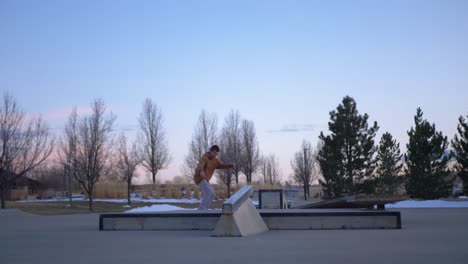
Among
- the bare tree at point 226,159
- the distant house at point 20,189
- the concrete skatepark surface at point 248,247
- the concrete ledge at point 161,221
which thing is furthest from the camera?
the bare tree at point 226,159

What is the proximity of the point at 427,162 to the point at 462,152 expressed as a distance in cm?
224

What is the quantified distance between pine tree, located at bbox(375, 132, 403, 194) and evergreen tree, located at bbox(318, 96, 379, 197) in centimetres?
646

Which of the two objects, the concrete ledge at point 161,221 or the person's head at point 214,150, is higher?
the person's head at point 214,150

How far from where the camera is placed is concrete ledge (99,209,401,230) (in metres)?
10.2

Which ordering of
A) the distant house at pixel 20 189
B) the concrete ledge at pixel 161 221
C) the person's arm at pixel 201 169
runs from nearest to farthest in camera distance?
1. the concrete ledge at pixel 161 221
2. the person's arm at pixel 201 169
3. the distant house at pixel 20 189

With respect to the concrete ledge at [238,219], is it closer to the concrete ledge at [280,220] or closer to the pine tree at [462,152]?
the concrete ledge at [280,220]

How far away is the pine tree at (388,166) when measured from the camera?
45.4 meters

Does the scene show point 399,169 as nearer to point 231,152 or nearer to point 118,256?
point 231,152

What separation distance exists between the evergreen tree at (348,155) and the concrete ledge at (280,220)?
2824cm

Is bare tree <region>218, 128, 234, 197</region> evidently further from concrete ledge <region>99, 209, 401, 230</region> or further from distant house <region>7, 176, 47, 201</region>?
concrete ledge <region>99, 209, 401, 230</region>

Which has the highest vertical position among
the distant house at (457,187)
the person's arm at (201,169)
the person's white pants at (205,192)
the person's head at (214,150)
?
the person's head at (214,150)

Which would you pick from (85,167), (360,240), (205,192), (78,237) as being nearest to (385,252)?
(360,240)

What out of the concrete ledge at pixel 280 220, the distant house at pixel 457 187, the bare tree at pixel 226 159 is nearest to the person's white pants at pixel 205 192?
the concrete ledge at pixel 280 220

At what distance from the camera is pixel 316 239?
27.3 feet
